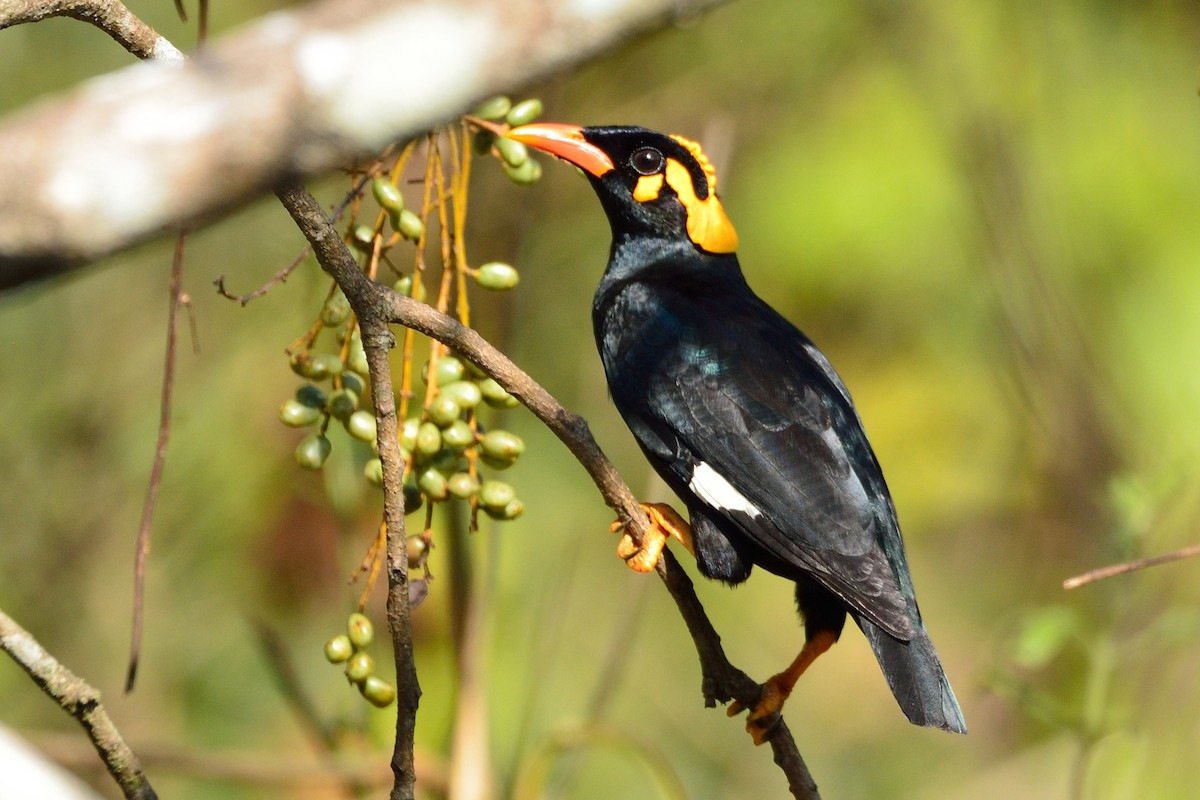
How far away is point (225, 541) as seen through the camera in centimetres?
417

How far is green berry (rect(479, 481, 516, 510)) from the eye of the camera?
6.49ft

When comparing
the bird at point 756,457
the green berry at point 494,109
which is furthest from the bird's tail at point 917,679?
the green berry at point 494,109

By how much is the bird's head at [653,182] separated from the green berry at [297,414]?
1214 millimetres

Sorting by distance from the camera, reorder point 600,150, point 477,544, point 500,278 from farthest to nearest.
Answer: point 600,150
point 477,544
point 500,278

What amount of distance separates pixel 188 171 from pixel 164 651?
364 centimetres

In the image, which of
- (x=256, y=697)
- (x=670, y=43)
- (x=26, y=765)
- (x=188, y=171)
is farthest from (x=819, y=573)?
(x=670, y=43)

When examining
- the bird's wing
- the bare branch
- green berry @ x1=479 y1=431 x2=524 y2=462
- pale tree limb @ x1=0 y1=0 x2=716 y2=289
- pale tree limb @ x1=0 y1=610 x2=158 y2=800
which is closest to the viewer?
pale tree limb @ x1=0 y1=0 x2=716 y2=289

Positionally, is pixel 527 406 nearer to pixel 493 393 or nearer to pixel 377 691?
pixel 493 393

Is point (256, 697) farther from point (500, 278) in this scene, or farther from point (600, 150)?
point (500, 278)

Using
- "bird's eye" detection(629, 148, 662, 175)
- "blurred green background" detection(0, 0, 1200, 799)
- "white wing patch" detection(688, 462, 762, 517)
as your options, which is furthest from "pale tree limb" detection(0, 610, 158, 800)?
"bird's eye" detection(629, 148, 662, 175)

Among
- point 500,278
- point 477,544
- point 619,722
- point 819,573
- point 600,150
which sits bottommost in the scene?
point 619,722

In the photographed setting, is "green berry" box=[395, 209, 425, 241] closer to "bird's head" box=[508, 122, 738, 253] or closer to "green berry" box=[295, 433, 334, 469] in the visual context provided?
"green berry" box=[295, 433, 334, 469]

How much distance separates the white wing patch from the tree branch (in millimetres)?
294

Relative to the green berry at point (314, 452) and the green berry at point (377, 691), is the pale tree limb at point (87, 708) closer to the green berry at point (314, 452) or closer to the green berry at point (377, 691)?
the green berry at point (377, 691)
